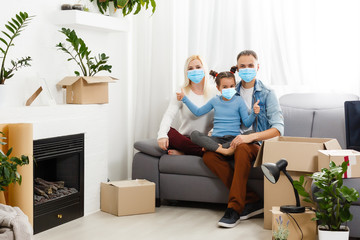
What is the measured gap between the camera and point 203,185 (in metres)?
3.76

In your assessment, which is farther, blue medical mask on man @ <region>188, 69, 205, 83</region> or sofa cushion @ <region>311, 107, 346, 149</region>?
Answer: blue medical mask on man @ <region>188, 69, 205, 83</region>

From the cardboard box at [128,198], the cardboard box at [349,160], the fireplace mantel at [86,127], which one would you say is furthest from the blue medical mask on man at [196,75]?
the cardboard box at [349,160]

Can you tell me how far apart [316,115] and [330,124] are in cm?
13

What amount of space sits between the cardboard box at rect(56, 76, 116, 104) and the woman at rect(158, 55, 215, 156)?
58 cm

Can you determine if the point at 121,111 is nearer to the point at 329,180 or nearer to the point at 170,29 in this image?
the point at 170,29

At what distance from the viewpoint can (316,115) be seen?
3939 millimetres

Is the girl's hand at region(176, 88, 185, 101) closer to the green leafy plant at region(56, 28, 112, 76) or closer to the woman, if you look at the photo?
the woman

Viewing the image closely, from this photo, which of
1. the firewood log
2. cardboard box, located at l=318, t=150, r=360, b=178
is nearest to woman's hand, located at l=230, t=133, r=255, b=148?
cardboard box, located at l=318, t=150, r=360, b=178

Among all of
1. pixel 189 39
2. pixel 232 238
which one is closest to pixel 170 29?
pixel 189 39

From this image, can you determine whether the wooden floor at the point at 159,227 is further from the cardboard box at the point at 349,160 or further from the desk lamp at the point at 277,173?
the cardboard box at the point at 349,160

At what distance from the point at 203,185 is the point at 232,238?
0.71 m

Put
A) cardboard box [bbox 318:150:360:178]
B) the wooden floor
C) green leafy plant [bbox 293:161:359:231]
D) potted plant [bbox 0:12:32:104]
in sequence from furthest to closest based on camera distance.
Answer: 1. the wooden floor
2. potted plant [bbox 0:12:32:104]
3. cardboard box [bbox 318:150:360:178]
4. green leafy plant [bbox 293:161:359:231]

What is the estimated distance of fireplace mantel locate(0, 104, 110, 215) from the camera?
124 inches

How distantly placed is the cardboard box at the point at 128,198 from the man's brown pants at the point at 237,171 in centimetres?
48
